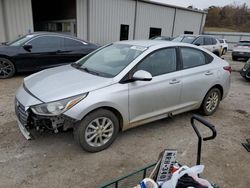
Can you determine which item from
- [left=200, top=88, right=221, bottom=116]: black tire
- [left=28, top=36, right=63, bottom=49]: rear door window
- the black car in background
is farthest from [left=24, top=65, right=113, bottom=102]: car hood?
[left=28, top=36, right=63, bottom=49]: rear door window

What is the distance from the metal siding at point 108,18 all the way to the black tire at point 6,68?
26.1 ft

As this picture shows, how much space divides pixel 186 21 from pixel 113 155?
2026cm

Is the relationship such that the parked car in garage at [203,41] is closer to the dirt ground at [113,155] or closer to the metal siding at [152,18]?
the metal siding at [152,18]

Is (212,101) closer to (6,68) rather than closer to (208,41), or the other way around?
(6,68)

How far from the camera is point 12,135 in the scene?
3.42 metres

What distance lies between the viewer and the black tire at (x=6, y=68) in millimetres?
6592

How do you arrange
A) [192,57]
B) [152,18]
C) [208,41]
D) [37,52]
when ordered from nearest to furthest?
[192,57], [37,52], [208,41], [152,18]

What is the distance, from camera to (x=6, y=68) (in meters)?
6.68

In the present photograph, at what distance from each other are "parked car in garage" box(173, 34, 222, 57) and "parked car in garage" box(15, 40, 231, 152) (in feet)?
25.7

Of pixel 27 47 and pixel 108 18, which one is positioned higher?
pixel 108 18

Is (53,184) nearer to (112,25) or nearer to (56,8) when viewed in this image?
(112,25)

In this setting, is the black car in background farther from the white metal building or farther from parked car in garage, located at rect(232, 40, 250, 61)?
parked car in garage, located at rect(232, 40, 250, 61)

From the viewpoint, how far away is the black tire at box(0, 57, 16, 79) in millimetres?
6592

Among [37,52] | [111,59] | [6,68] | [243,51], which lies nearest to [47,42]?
[37,52]
